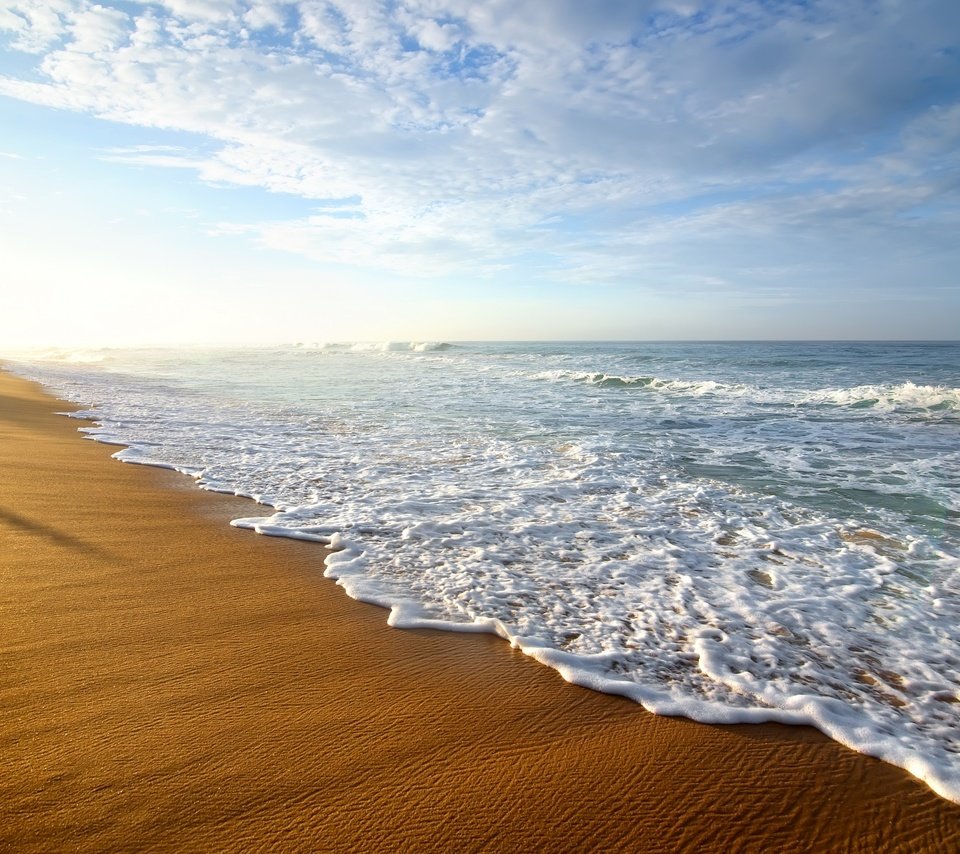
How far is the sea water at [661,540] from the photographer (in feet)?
8.94

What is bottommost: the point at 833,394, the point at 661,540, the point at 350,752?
the point at 833,394

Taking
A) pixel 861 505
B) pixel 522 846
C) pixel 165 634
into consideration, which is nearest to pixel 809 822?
pixel 522 846

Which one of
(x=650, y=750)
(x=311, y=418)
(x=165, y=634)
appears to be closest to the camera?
(x=650, y=750)

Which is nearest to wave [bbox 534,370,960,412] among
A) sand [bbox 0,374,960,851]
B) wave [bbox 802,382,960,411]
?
wave [bbox 802,382,960,411]

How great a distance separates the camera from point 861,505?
582cm

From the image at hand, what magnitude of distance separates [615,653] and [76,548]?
377 cm

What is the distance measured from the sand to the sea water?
0.25m

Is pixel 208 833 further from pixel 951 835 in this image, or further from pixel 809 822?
pixel 951 835

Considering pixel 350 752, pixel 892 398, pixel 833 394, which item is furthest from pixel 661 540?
pixel 833 394

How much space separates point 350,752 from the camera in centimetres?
210

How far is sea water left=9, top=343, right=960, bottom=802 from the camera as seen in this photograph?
8.94 ft

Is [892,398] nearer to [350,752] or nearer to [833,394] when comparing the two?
[833,394]

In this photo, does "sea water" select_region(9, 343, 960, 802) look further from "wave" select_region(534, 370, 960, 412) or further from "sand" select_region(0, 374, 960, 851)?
"wave" select_region(534, 370, 960, 412)

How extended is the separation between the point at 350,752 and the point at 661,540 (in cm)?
335
